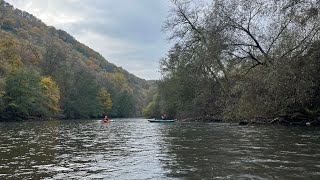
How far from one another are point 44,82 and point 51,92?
275cm

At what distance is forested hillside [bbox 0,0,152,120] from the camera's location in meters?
64.3

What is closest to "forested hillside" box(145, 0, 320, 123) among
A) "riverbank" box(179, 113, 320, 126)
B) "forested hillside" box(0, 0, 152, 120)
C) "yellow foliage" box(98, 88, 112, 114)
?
"riverbank" box(179, 113, 320, 126)

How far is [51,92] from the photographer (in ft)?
247

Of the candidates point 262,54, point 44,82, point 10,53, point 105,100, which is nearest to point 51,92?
point 44,82

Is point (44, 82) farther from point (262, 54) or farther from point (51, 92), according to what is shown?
point (262, 54)

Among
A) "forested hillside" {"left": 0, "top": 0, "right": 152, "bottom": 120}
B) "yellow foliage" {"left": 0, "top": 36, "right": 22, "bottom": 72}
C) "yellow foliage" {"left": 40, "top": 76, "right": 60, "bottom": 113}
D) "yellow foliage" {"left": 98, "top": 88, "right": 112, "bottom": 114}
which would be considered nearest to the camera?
"forested hillside" {"left": 0, "top": 0, "right": 152, "bottom": 120}

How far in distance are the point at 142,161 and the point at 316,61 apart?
16.7 meters

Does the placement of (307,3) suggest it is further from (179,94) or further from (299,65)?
(179,94)

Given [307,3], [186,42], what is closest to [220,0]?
[307,3]

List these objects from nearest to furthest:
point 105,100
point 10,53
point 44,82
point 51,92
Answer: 1. point 10,53
2. point 44,82
3. point 51,92
4. point 105,100

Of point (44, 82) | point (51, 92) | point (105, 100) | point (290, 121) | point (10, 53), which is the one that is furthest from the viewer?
point (105, 100)

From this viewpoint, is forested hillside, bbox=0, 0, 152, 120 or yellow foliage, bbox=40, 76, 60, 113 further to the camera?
yellow foliage, bbox=40, 76, 60, 113

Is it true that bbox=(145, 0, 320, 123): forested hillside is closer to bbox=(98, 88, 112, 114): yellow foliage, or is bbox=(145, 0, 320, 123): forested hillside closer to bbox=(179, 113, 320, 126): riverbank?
bbox=(179, 113, 320, 126): riverbank

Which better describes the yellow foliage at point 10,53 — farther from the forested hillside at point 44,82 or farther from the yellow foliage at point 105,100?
the yellow foliage at point 105,100
